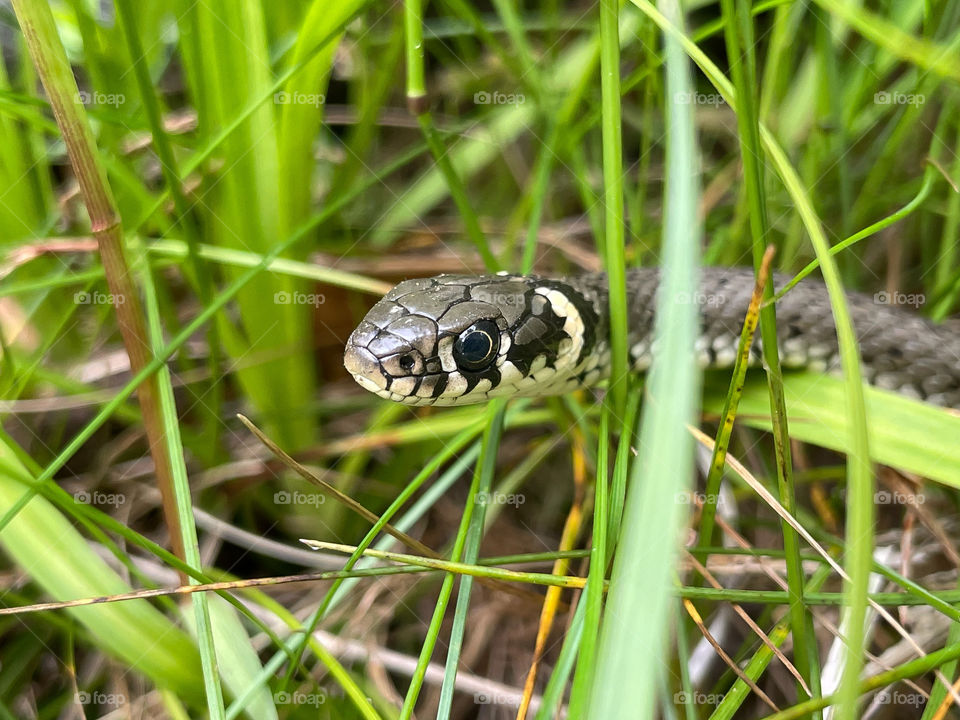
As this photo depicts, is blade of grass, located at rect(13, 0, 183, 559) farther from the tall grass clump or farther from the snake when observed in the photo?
the snake

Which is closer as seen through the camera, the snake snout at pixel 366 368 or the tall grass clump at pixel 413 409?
the tall grass clump at pixel 413 409

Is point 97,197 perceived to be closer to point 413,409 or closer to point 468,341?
point 468,341

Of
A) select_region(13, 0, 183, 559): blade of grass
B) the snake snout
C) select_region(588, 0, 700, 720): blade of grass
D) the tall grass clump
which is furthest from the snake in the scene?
select_region(588, 0, 700, 720): blade of grass

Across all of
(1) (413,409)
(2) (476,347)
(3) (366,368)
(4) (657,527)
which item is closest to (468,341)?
(2) (476,347)

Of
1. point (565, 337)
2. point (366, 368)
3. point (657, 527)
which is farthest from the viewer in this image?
point (565, 337)

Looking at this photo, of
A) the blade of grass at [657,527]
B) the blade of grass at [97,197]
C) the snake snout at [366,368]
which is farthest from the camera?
the snake snout at [366,368]

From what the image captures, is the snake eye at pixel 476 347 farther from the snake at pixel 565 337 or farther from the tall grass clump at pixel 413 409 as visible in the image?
the tall grass clump at pixel 413 409

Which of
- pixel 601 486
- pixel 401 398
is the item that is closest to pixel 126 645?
pixel 401 398

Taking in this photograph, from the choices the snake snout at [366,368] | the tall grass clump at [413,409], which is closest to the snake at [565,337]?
the snake snout at [366,368]
